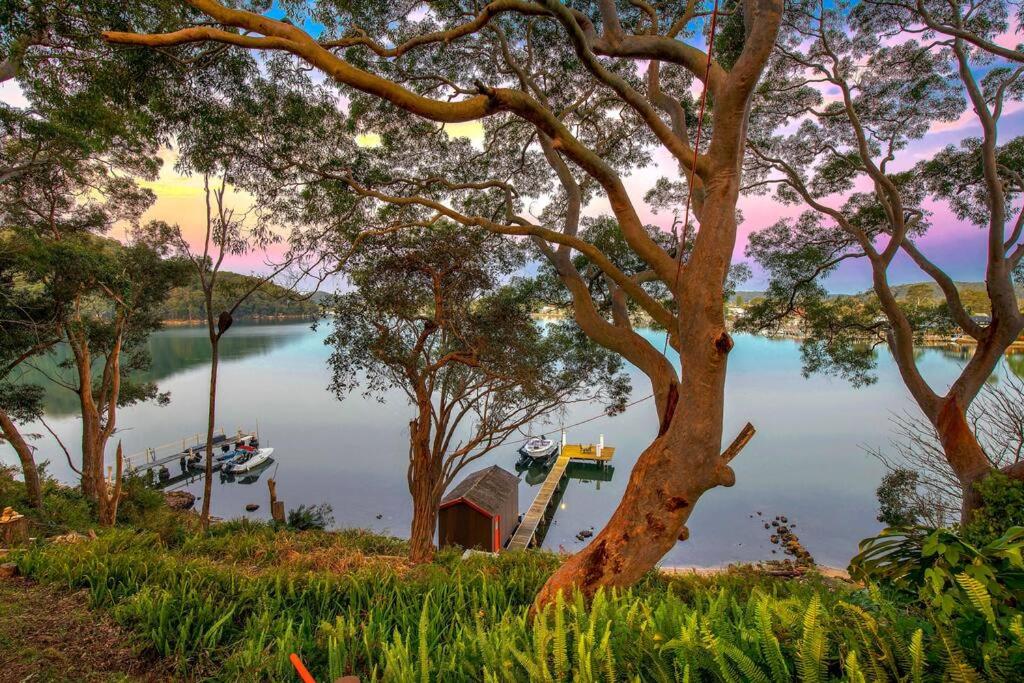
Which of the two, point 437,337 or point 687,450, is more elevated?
point 437,337

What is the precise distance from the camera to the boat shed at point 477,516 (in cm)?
1003

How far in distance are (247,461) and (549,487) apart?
1163cm

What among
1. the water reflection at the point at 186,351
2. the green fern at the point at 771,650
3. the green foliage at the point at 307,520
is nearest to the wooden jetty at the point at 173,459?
the water reflection at the point at 186,351

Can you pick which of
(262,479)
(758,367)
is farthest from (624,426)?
(758,367)

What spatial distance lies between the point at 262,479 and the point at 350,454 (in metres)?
3.26

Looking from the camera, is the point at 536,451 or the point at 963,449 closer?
the point at 963,449

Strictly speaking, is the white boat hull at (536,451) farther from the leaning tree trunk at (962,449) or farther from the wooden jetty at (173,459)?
the leaning tree trunk at (962,449)

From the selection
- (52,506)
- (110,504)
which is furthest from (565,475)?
(52,506)

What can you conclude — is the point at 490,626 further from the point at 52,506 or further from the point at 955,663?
the point at 52,506

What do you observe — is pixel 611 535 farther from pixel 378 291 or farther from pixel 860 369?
pixel 860 369

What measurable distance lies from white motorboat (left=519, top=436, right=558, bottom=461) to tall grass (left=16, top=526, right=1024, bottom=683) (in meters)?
15.5

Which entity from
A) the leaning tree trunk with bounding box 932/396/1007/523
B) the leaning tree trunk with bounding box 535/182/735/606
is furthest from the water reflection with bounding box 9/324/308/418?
the leaning tree trunk with bounding box 932/396/1007/523

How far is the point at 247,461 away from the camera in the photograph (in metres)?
17.3

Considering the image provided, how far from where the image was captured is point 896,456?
17109mm
